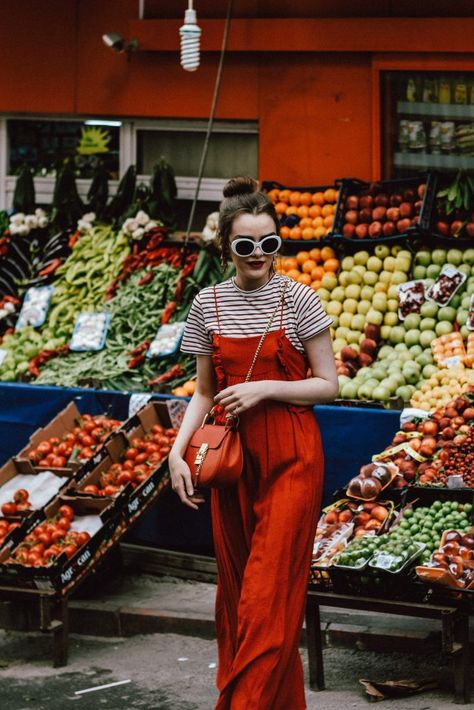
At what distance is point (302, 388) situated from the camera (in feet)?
14.5

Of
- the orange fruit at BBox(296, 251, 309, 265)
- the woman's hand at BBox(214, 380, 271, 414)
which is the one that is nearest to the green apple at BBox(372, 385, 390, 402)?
the orange fruit at BBox(296, 251, 309, 265)

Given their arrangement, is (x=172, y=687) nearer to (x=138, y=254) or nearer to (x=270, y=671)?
(x=270, y=671)

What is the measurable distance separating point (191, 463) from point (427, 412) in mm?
2988

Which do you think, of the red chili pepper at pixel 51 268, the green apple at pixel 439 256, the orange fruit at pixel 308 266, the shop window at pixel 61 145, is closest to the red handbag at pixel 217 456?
the green apple at pixel 439 256

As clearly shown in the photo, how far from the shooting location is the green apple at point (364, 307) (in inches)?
350

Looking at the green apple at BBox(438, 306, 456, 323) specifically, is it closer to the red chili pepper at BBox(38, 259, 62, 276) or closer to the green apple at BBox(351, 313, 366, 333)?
the green apple at BBox(351, 313, 366, 333)

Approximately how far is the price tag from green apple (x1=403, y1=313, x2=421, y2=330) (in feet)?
6.16

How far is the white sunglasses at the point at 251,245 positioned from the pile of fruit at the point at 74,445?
340cm

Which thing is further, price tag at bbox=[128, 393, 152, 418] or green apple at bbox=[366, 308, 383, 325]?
green apple at bbox=[366, 308, 383, 325]

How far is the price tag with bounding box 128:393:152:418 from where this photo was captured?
8039mm

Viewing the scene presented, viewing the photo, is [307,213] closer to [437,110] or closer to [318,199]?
[318,199]

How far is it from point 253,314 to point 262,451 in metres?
0.50

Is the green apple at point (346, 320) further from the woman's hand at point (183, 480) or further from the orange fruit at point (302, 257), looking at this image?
the woman's hand at point (183, 480)

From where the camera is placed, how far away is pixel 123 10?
10.8 meters
